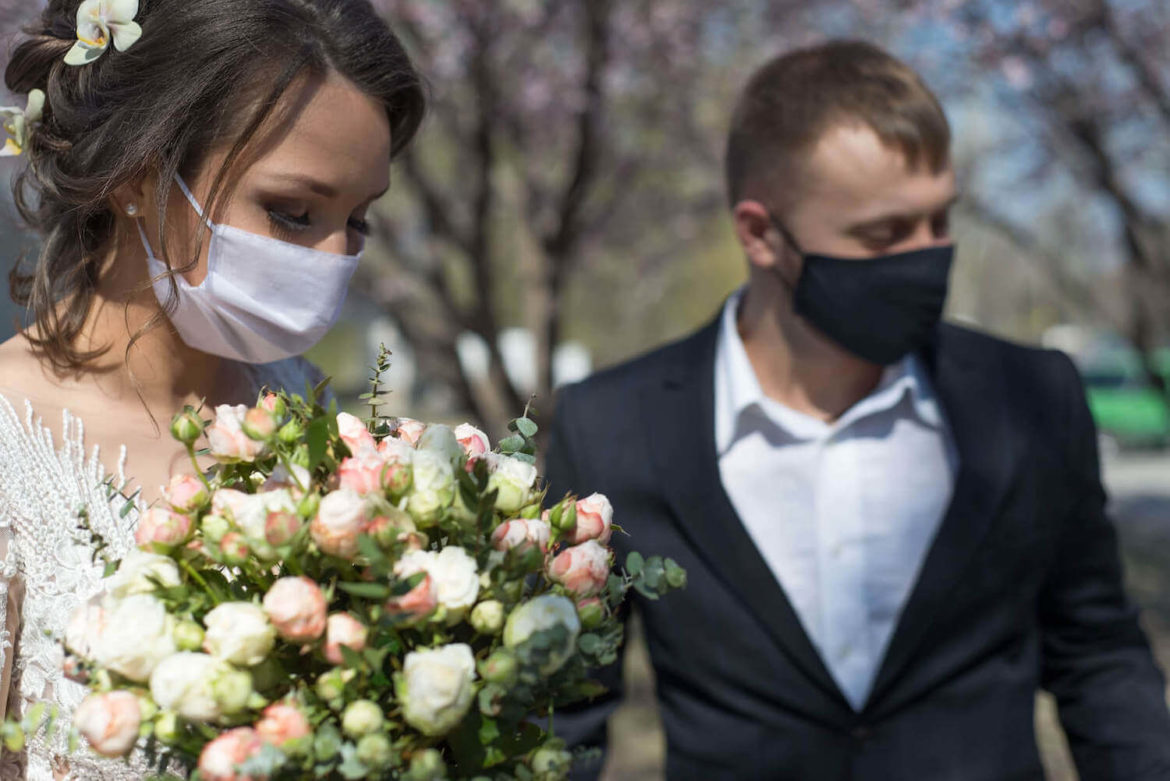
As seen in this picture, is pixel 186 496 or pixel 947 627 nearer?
pixel 186 496

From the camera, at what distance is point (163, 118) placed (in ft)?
5.77

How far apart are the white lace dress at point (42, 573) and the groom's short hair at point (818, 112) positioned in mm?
1729

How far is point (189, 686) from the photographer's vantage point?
3.28 ft

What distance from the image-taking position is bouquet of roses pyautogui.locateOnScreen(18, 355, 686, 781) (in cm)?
101

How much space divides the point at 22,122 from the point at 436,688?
1419 millimetres

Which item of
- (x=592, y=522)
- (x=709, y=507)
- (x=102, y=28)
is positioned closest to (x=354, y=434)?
(x=592, y=522)

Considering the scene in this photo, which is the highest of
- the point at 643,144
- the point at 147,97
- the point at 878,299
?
the point at 147,97

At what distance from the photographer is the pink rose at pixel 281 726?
3.24 feet

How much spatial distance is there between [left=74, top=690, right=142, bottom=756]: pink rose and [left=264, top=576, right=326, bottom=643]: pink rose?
158 mm

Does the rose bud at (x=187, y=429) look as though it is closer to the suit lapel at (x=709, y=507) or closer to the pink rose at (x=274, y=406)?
the pink rose at (x=274, y=406)

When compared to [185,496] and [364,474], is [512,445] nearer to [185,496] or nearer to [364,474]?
[364,474]

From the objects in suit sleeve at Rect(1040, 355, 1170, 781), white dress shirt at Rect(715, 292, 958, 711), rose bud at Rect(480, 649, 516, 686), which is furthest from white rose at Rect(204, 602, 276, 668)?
suit sleeve at Rect(1040, 355, 1170, 781)

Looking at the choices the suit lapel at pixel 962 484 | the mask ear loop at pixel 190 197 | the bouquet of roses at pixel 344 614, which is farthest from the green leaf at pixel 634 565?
the suit lapel at pixel 962 484

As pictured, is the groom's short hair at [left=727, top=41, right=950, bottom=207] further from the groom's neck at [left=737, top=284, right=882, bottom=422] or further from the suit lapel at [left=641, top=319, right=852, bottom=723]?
the suit lapel at [left=641, top=319, right=852, bottom=723]
